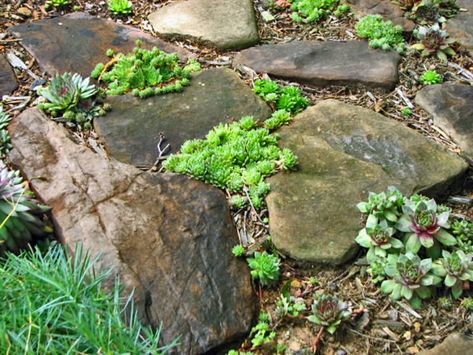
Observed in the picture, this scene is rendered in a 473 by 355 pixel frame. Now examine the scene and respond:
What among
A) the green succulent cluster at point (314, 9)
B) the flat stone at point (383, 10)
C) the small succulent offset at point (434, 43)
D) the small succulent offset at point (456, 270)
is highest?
the green succulent cluster at point (314, 9)

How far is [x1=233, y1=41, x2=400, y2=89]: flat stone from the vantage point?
401cm

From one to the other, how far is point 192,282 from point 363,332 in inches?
32.7

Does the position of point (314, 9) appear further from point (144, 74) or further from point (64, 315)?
point (64, 315)

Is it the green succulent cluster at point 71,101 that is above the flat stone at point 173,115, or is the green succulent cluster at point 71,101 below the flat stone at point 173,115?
above

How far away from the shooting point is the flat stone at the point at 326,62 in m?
4.01

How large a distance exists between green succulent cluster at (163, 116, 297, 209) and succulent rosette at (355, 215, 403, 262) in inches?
22.7

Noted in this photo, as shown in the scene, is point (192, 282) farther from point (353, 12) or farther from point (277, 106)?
point (353, 12)

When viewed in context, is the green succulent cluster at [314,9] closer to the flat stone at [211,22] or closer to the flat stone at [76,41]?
the flat stone at [211,22]


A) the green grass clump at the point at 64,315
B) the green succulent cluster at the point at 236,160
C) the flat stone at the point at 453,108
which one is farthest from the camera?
the flat stone at the point at 453,108

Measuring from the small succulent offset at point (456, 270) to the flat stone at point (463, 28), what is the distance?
2122mm

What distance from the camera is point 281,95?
12.6 feet

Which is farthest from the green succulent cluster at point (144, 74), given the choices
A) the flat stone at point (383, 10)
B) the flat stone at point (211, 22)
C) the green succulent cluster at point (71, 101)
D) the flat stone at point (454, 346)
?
the flat stone at point (454, 346)

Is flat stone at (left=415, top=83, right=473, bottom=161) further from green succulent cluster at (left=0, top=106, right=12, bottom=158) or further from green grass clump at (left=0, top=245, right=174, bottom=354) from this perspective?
green succulent cluster at (left=0, top=106, right=12, bottom=158)

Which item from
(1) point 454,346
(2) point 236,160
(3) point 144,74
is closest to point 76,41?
(3) point 144,74
